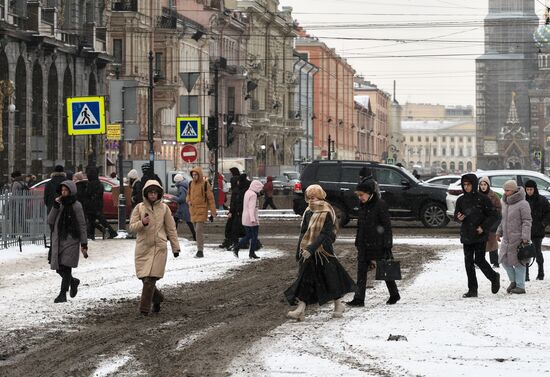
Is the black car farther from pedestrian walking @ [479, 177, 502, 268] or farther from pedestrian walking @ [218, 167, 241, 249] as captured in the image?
pedestrian walking @ [479, 177, 502, 268]

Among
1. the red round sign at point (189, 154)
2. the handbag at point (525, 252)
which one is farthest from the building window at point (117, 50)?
the handbag at point (525, 252)

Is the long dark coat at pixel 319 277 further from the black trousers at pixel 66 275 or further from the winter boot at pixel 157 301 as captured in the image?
the black trousers at pixel 66 275

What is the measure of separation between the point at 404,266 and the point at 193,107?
3233 centimetres

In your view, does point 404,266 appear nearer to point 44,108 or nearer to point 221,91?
point 44,108

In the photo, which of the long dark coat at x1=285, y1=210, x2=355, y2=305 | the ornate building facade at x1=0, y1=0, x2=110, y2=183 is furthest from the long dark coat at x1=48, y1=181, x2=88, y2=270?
the ornate building facade at x1=0, y1=0, x2=110, y2=183

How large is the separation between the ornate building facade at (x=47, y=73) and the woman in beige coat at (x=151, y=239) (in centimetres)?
3147

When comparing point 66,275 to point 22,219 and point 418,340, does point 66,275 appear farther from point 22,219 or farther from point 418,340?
point 22,219

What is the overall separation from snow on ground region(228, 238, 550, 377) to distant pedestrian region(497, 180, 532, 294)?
0.93 feet

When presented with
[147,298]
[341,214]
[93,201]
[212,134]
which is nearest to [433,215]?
[341,214]

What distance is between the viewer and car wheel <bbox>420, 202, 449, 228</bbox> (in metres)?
37.9

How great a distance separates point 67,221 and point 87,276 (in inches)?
151

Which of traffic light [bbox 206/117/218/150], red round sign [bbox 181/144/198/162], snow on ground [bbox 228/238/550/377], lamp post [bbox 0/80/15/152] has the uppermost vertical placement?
lamp post [bbox 0/80/15/152]

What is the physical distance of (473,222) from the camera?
17625 millimetres

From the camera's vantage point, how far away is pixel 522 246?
59.3 ft
